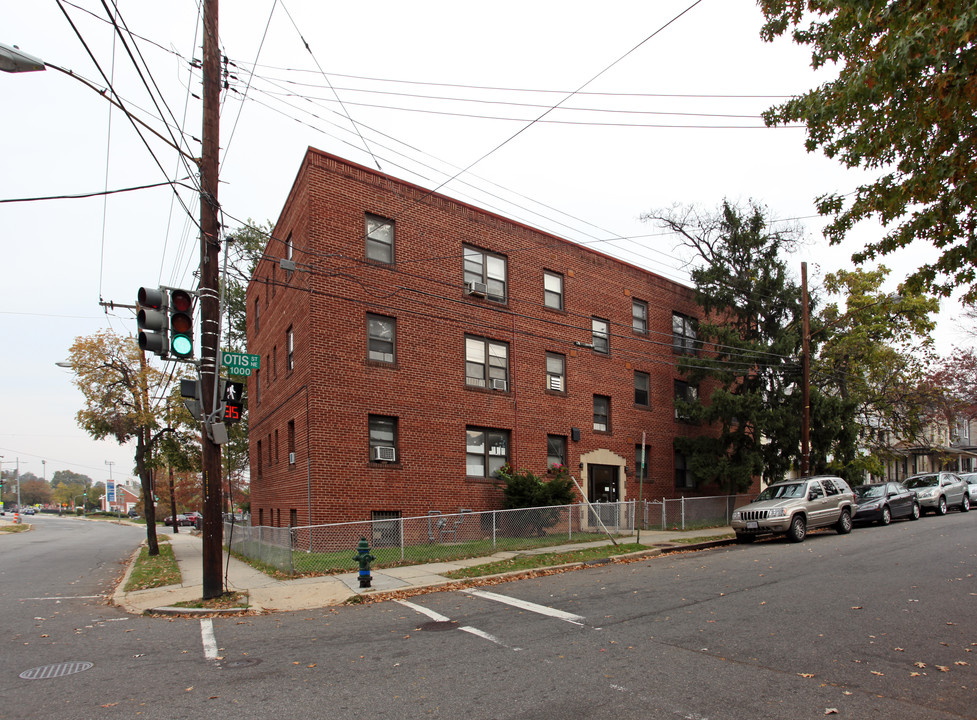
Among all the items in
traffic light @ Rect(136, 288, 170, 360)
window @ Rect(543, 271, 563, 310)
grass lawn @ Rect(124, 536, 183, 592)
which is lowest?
grass lawn @ Rect(124, 536, 183, 592)

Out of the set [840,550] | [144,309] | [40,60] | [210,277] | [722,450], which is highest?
[40,60]

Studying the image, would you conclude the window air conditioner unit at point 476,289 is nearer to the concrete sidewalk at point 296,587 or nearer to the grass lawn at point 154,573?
the concrete sidewalk at point 296,587

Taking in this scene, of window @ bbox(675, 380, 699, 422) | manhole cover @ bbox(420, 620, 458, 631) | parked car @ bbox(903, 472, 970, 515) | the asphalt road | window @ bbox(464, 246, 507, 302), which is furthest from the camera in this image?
window @ bbox(675, 380, 699, 422)

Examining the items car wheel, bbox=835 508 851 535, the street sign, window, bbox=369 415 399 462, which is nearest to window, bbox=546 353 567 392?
window, bbox=369 415 399 462

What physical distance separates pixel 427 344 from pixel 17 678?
44.7ft

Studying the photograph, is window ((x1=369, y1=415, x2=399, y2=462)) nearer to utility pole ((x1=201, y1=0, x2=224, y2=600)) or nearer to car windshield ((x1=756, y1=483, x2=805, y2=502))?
utility pole ((x1=201, y1=0, x2=224, y2=600))

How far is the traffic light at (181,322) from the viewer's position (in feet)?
35.6

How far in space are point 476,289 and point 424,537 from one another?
778 centimetres

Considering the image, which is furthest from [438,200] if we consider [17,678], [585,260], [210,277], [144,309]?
[17,678]

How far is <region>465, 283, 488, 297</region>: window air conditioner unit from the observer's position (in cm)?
2064

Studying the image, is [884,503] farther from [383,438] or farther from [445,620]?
[445,620]

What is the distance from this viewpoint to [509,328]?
2167 cm

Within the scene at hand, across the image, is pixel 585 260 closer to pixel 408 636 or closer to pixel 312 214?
pixel 312 214

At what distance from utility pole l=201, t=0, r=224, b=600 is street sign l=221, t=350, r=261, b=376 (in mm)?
363
